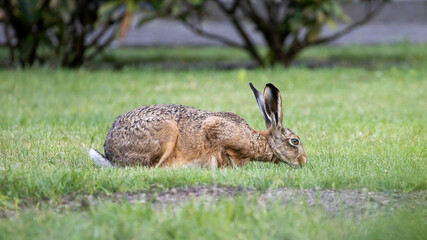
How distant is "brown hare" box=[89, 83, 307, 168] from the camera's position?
5602 millimetres

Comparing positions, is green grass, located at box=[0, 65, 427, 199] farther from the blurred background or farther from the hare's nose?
the blurred background

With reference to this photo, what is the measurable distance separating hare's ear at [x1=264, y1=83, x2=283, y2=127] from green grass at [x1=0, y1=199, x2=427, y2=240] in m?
1.88

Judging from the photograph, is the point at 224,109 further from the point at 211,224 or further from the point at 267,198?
the point at 211,224

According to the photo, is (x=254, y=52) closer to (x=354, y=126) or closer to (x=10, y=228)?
(x=354, y=126)

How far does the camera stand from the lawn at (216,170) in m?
3.81

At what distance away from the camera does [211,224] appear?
3.79 m

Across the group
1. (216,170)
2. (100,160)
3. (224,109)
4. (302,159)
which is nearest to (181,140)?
(216,170)

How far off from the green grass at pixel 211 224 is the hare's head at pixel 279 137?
5.89ft

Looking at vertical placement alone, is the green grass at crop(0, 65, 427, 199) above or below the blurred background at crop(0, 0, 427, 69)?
below

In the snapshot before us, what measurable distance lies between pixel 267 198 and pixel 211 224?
2.47ft

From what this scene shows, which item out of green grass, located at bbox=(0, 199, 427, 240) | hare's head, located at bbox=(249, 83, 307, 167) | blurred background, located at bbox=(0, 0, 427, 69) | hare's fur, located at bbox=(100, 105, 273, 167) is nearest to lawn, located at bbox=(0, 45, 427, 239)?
green grass, located at bbox=(0, 199, 427, 240)

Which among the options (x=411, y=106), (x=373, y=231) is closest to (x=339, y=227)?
(x=373, y=231)

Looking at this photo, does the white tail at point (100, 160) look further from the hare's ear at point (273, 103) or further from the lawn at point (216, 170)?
the hare's ear at point (273, 103)

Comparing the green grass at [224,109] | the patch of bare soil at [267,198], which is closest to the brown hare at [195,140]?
the green grass at [224,109]
